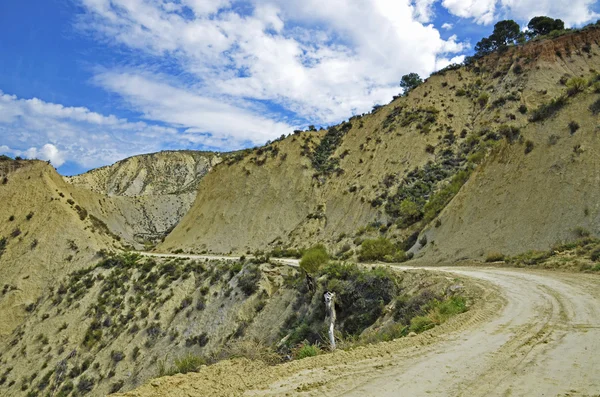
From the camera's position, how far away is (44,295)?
1303 inches

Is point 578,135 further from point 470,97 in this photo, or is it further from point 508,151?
point 470,97

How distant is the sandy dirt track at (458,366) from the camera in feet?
18.5

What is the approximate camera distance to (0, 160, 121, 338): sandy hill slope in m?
33.2

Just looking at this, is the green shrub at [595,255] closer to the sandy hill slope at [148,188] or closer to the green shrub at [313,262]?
the green shrub at [313,262]

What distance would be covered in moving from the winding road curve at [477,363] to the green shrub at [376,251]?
18728 millimetres

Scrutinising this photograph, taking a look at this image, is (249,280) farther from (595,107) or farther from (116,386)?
(595,107)

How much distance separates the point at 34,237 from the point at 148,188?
7037 cm

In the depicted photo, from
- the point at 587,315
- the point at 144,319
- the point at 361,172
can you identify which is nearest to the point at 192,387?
the point at 587,315

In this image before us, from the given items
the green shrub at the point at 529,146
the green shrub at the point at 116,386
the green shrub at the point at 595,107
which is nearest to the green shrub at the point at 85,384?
the green shrub at the point at 116,386

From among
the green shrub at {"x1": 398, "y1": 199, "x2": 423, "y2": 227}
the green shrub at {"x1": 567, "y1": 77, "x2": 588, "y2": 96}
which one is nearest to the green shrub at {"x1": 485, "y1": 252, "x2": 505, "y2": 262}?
the green shrub at {"x1": 398, "y1": 199, "x2": 423, "y2": 227}

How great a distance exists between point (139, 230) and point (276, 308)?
6058cm

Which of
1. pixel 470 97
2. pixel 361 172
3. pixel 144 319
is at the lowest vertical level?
pixel 144 319

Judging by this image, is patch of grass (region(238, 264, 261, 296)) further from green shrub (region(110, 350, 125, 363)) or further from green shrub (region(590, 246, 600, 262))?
green shrub (region(590, 246, 600, 262))

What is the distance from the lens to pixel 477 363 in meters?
6.51
